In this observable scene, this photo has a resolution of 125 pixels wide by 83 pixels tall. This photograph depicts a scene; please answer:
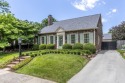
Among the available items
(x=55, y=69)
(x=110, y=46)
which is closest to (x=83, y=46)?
(x=55, y=69)

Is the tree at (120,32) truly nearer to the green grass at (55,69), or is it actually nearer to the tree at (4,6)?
the tree at (4,6)

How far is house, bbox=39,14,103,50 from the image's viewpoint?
2005 cm

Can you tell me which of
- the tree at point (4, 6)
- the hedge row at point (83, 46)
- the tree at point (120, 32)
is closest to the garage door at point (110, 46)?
the hedge row at point (83, 46)

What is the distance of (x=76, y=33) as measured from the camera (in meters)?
21.4

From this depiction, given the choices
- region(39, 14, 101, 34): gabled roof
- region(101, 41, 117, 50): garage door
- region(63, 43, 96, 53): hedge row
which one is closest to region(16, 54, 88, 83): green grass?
region(63, 43, 96, 53): hedge row

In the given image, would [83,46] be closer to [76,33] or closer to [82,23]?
[76,33]

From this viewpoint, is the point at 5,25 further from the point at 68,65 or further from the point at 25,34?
the point at 68,65

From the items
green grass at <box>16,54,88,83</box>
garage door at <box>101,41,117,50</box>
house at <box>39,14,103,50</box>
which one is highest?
house at <box>39,14,103,50</box>

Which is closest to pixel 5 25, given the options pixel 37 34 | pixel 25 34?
pixel 25 34

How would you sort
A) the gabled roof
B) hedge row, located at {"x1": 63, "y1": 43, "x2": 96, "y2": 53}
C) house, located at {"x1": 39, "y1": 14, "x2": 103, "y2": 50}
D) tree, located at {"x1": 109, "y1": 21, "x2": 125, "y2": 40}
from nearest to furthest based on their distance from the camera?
hedge row, located at {"x1": 63, "y1": 43, "x2": 96, "y2": 53} < house, located at {"x1": 39, "y1": 14, "x2": 103, "y2": 50} < the gabled roof < tree, located at {"x1": 109, "y1": 21, "x2": 125, "y2": 40}

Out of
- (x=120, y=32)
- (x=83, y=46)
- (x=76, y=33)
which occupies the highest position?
(x=120, y=32)

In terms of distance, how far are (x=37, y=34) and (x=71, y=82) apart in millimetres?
19093

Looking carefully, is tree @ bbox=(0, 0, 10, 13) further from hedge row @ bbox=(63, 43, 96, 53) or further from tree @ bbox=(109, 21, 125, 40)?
tree @ bbox=(109, 21, 125, 40)

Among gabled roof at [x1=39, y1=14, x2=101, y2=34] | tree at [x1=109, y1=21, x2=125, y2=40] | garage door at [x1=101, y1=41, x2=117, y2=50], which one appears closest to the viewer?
gabled roof at [x1=39, y1=14, x2=101, y2=34]
